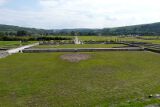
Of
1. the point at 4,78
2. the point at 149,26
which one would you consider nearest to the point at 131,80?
the point at 4,78

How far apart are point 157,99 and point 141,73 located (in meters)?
6.82

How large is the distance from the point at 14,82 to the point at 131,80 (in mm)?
6981

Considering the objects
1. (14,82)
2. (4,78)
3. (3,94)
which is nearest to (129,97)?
(3,94)

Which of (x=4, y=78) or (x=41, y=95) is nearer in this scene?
(x=41, y=95)

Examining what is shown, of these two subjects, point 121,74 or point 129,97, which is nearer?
point 129,97

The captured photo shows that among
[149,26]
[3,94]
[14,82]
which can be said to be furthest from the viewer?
[149,26]

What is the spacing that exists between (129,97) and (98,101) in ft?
4.94

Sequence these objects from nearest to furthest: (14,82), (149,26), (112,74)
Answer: (14,82)
(112,74)
(149,26)

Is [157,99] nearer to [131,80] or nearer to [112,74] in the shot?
[131,80]

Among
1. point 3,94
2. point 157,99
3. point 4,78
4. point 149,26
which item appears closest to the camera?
point 157,99

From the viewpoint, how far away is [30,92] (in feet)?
36.7

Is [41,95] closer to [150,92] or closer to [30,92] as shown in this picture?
[30,92]

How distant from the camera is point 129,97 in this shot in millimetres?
10203

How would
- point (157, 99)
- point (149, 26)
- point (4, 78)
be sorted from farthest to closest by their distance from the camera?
point (149, 26)
point (4, 78)
point (157, 99)
